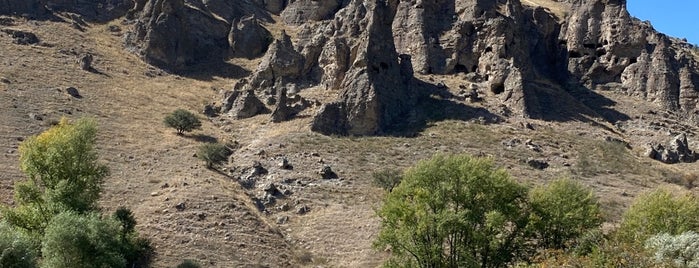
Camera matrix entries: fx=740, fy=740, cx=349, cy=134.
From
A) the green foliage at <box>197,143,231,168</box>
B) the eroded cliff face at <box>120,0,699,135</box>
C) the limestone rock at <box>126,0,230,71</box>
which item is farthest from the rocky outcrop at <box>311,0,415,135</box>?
the limestone rock at <box>126,0,230,71</box>

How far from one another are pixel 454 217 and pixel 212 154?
22.3 metres

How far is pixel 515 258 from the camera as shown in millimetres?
32250

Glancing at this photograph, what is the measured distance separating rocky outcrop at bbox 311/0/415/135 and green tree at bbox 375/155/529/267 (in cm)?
2130

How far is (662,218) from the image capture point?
106 ft

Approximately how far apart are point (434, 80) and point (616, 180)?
784 inches

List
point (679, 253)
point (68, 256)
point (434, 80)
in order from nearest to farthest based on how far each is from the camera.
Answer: point (679, 253), point (68, 256), point (434, 80)

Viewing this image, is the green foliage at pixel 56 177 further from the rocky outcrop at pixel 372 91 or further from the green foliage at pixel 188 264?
the rocky outcrop at pixel 372 91

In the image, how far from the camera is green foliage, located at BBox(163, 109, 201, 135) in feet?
178

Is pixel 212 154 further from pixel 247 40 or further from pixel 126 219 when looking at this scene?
pixel 247 40

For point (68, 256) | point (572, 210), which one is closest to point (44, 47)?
point (68, 256)

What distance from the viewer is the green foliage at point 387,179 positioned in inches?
1750

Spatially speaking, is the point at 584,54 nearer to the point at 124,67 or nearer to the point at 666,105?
the point at 666,105

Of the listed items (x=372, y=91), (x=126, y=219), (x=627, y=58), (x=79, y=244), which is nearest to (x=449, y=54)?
(x=372, y=91)

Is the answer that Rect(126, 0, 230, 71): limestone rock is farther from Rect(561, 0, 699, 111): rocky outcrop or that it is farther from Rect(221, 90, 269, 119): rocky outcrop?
Rect(561, 0, 699, 111): rocky outcrop
